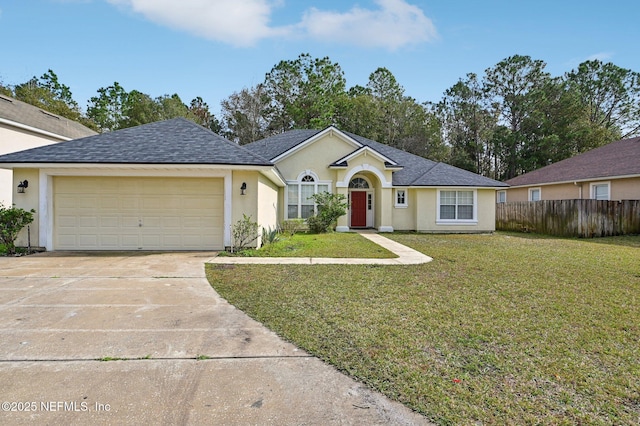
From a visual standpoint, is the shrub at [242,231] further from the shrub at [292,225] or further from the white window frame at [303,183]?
the white window frame at [303,183]

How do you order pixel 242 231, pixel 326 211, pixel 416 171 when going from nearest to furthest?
pixel 242 231, pixel 326 211, pixel 416 171

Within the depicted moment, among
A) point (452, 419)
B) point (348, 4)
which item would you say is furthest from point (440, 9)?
point (452, 419)

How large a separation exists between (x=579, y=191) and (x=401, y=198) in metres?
11.6

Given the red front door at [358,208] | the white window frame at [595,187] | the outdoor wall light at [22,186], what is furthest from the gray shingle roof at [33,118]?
the white window frame at [595,187]

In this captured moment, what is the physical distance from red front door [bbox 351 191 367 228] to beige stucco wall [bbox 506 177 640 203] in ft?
43.2

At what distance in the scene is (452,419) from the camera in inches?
101

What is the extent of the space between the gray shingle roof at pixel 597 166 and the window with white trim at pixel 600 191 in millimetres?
664

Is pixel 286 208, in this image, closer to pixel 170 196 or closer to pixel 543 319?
pixel 170 196

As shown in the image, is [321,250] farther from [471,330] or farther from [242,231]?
[471,330]

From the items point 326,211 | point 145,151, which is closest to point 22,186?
point 145,151

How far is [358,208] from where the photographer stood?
1952 cm

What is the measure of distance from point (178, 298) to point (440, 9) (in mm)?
13157

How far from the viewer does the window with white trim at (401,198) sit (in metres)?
18.6

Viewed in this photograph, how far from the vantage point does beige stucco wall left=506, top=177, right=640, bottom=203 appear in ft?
58.4
